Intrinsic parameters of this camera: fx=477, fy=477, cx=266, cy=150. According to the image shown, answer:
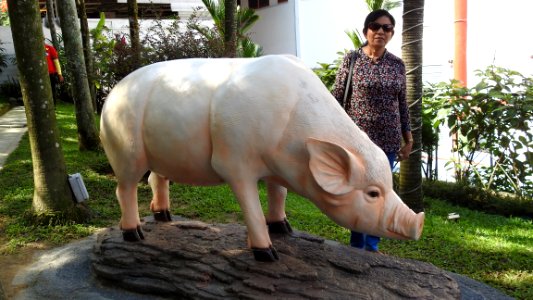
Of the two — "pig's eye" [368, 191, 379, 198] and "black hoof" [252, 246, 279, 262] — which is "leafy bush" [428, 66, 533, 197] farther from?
"black hoof" [252, 246, 279, 262]

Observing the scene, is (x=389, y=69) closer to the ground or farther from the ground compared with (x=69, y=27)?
closer to the ground

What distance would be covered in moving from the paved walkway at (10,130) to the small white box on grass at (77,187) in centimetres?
324

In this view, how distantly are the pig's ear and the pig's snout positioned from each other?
32cm

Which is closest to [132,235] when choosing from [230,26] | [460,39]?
[230,26]

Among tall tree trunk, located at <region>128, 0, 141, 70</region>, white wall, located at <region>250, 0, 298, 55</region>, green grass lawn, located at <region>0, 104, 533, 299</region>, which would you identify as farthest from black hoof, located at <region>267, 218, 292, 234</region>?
white wall, located at <region>250, 0, 298, 55</region>

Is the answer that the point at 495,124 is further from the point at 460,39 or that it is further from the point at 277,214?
the point at 460,39

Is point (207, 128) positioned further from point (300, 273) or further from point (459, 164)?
point (459, 164)

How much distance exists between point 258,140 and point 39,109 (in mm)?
3115

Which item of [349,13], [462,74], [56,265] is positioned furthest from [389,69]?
[349,13]

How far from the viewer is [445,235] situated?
17.3ft

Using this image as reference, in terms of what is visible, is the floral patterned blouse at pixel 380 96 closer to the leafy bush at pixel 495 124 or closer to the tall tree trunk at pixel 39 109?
the leafy bush at pixel 495 124

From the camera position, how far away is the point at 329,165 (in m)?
2.89

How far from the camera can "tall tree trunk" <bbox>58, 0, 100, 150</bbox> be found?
768 centimetres

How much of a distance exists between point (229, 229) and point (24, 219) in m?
2.67
